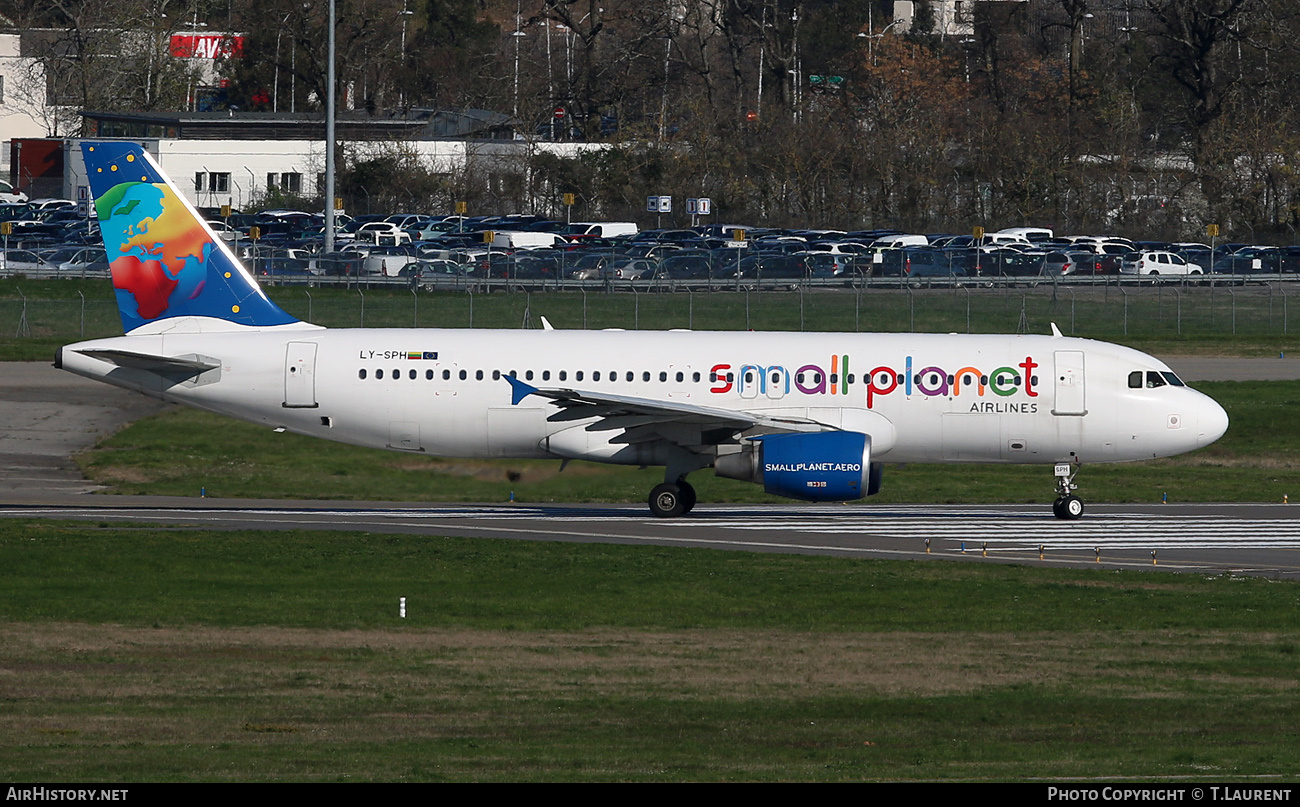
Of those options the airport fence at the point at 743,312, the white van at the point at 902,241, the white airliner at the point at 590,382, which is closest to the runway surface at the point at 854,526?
the white airliner at the point at 590,382

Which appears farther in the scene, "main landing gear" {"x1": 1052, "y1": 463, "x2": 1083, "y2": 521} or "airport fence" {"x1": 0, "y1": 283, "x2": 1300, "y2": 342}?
"airport fence" {"x1": 0, "y1": 283, "x2": 1300, "y2": 342}

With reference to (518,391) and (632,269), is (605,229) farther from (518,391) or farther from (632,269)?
(518,391)

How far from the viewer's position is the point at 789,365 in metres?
35.4

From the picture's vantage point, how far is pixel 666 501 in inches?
1420

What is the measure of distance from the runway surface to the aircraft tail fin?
424 centimetres

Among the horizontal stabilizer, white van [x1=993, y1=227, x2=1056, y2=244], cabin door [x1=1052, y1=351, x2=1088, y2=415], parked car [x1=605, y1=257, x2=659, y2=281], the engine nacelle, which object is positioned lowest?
the engine nacelle

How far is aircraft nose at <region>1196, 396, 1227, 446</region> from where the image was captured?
3588 cm

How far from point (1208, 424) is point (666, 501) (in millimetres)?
11353

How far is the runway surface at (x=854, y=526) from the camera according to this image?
105ft

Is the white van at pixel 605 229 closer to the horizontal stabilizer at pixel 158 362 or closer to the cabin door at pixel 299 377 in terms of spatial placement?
the cabin door at pixel 299 377

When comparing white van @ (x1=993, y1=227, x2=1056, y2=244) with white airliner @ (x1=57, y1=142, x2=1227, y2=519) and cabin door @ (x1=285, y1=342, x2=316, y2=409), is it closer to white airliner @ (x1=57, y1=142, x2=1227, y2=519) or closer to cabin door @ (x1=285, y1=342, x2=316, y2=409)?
white airliner @ (x1=57, y1=142, x2=1227, y2=519)

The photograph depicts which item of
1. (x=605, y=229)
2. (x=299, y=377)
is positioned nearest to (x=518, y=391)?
(x=299, y=377)

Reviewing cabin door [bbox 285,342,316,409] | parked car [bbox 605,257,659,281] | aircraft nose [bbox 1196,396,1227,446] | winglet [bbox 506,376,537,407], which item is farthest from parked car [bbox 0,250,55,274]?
aircraft nose [bbox 1196,396,1227,446]

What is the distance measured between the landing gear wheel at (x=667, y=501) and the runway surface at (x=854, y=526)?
1.26ft
